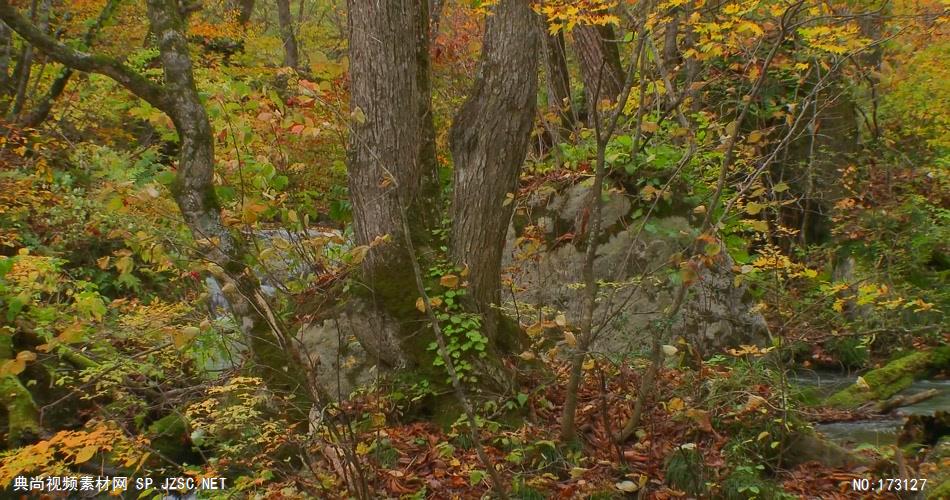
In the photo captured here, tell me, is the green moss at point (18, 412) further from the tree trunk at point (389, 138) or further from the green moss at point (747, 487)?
the green moss at point (747, 487)

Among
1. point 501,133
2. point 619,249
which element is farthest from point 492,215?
point 619,249

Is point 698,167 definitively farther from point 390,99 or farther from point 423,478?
point 423,478

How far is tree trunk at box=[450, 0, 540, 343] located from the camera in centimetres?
475

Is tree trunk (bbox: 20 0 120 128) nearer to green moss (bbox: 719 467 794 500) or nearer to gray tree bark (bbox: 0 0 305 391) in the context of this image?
gray tree bark (bbox: 0 0 305 391)

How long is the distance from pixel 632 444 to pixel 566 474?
538mm

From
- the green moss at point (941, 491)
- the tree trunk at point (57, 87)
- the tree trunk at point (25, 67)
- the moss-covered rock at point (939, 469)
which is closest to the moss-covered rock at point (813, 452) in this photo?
the moss-covered rock at point (939, 469)

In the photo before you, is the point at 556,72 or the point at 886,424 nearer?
the point at 886,424

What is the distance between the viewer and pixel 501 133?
4773mm

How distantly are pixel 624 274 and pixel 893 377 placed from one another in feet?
8.88

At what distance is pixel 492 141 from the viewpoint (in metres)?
4.79

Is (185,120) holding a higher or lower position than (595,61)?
lower

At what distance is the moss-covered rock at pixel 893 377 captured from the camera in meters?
5.44

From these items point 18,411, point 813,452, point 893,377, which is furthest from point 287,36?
point 813,452

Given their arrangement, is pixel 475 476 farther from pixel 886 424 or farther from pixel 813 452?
pixel 886 424
